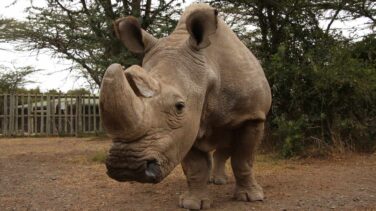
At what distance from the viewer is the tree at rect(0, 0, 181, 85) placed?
41.4 feet

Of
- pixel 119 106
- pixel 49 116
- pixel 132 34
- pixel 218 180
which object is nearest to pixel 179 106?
pixel 119 106

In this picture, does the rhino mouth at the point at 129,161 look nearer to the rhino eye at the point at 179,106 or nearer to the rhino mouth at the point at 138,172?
the rhino mouth at the point at 138,172

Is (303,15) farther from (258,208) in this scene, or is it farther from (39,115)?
(39,115)

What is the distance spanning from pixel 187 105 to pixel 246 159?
147cm

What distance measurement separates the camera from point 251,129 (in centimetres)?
479

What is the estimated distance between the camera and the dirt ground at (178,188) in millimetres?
4953

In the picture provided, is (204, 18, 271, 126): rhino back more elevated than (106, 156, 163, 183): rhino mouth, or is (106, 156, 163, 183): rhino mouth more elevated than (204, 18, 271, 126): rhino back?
(204, 18, 271, 126): rhino back

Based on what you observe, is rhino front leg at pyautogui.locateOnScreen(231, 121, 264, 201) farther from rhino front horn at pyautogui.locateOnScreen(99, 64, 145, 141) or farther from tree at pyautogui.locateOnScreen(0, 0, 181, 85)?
tree at pyautogui.locateOnScreen(0, 0, 181, 85)

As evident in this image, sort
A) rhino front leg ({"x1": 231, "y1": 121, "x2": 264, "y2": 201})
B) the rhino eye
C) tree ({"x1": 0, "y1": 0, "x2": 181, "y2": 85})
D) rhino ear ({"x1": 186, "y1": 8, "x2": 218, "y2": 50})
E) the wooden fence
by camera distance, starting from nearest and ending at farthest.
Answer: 1. the rhino eye
2. rhino ear ({"x1": 186, "y1": 8, "x2": 218, "y2": 50})
3. rhino front leg ({"x1": 231, "y1": 121, "x2": 264, "y2": 201})
4. tree ({"x1": 0, "y1": 0, "x2": 181, "y2": 85})
5. the wooden fence

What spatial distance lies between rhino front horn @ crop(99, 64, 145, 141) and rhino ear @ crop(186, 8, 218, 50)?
1.12 m

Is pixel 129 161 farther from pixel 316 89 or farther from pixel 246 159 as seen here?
pixel 316 89

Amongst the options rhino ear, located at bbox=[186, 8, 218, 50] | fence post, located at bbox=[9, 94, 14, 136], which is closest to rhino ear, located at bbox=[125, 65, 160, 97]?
rhino ear, located at bbox=[186, 8, 218, 50]

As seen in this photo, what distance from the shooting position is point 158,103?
3348 mm

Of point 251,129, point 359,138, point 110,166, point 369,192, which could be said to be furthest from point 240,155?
point 359,138
